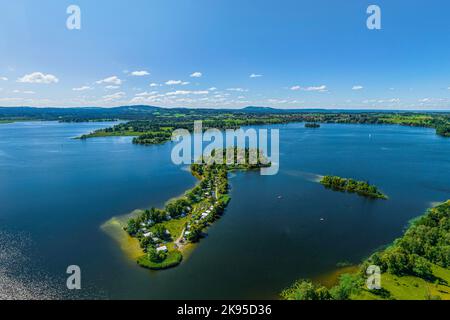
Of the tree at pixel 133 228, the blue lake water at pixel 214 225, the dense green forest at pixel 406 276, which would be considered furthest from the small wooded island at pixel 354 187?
the tree at pixel 133 228

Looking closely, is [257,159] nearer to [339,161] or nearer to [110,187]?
[339,161]

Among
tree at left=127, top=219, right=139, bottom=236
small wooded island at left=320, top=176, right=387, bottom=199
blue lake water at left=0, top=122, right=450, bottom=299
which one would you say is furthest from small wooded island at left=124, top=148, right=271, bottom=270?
small wooded island at left=320, top=176, right=387, bottom=199

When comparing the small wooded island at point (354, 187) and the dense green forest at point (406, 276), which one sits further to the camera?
the small wooded island at point (354, 187)

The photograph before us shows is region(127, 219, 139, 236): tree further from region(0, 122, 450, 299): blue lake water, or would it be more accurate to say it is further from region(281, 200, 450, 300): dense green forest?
region(281, 200, 450, 300): dense green forest

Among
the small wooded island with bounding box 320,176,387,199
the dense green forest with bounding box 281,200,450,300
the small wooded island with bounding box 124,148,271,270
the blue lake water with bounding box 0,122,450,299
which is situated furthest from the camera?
the small wooded island with bounding box 320,176,387,199

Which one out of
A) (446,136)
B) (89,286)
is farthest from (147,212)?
(446,136)

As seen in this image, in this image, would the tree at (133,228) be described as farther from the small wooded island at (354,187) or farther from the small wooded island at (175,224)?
the small wooded island at (354,187)

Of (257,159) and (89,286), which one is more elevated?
(257,159)
